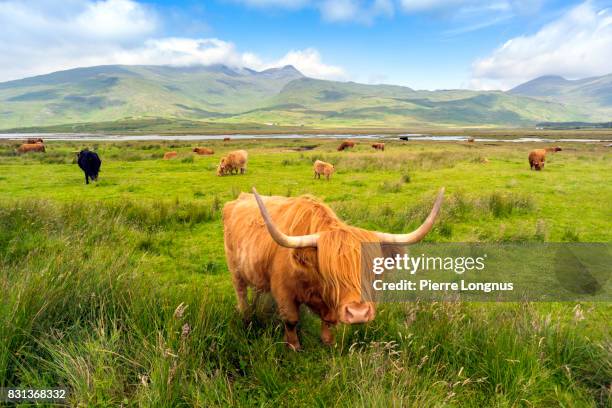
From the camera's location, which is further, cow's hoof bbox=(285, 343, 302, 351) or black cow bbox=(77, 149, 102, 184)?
black cow bbox=(77, 149, 102, 184)

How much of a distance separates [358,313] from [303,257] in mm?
677

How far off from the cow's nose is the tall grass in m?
0.34

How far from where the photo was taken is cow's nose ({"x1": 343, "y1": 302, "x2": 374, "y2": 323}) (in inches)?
102

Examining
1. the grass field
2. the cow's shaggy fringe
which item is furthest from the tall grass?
the cow's shaggy fringe

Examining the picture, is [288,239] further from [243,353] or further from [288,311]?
[243,353]

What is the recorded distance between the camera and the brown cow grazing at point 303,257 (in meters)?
2.73

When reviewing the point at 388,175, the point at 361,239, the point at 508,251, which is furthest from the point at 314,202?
the point at 388,175

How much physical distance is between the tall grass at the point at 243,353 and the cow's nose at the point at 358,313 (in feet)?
1.10

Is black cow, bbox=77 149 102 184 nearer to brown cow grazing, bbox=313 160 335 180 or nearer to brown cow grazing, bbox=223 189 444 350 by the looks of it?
brown cow grazing, bbox=313 160 335 180

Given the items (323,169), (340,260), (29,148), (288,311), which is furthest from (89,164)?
(29,148)

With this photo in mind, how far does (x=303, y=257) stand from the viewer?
298cm

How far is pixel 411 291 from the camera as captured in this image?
15.8 ft

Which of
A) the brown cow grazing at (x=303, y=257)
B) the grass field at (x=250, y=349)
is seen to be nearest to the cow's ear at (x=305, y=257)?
the brown cow grazing at (x=303, y=257)

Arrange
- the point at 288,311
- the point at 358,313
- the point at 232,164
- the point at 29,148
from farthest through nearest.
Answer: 1. the point at 29,148
2. the point at 232,164
3. the point at 288,311
4. the point at 358,313
